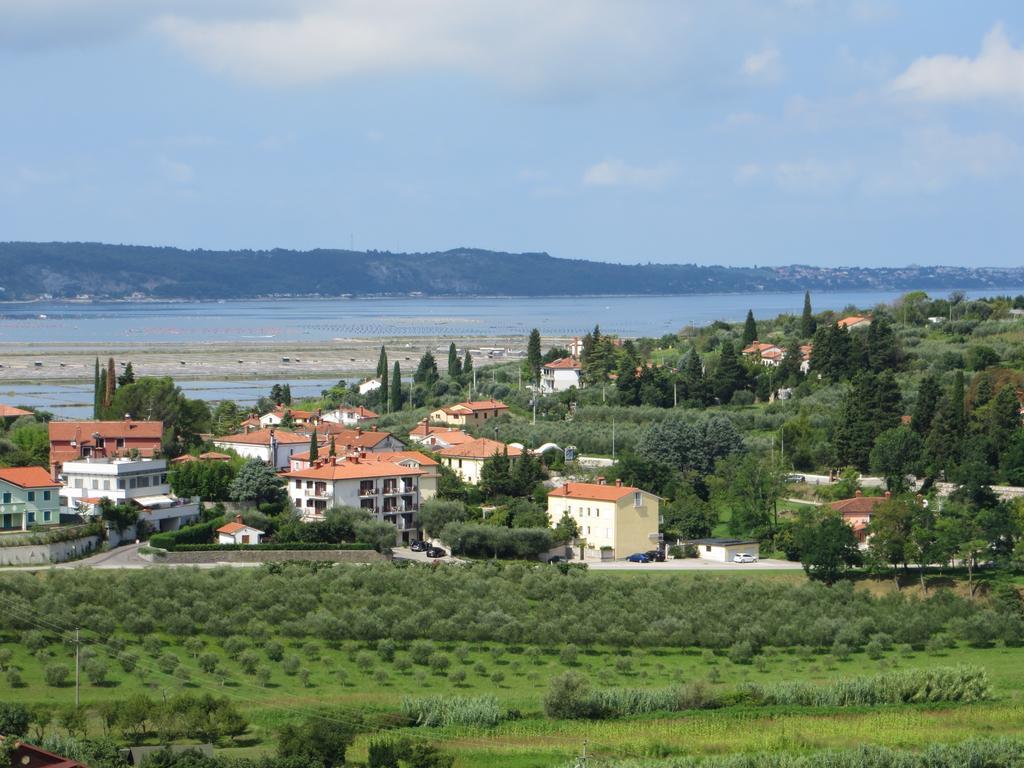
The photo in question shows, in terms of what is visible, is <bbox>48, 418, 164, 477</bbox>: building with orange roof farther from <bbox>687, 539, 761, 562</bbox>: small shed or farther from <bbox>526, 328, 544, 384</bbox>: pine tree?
<bbox>526, 328, 544, 384</bbox>: pine tree

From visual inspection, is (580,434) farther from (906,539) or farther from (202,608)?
(202,608)

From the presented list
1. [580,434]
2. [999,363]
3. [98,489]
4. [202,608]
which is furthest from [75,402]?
[202,608]

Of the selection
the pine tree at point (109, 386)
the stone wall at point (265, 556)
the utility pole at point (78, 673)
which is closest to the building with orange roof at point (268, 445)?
the pine tree at point (109, 386)

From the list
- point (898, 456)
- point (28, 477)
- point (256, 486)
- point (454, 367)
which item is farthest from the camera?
point (454, 367)

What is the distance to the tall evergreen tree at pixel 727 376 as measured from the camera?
78.6 meters

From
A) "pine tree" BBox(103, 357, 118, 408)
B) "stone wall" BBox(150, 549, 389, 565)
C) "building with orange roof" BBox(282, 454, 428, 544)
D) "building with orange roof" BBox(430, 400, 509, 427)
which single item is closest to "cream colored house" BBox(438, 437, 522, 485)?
"building with orange roof" BBox(282, 454, 428, 544)

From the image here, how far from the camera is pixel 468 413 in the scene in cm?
7531

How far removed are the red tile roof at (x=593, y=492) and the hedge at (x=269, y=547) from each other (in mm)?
7275

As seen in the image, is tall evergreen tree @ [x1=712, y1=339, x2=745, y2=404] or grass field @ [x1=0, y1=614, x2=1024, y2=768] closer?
grass field @ [x1=0, y1=614, x2=1024, y2=768]

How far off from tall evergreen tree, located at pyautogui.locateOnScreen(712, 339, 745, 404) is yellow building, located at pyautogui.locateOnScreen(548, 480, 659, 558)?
88.7ft

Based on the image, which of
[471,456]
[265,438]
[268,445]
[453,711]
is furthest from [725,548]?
[265,438]

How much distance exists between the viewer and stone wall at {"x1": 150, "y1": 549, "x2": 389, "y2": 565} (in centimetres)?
4622

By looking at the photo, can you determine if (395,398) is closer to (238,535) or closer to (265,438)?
(265,438)

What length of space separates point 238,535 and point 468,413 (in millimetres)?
27513
